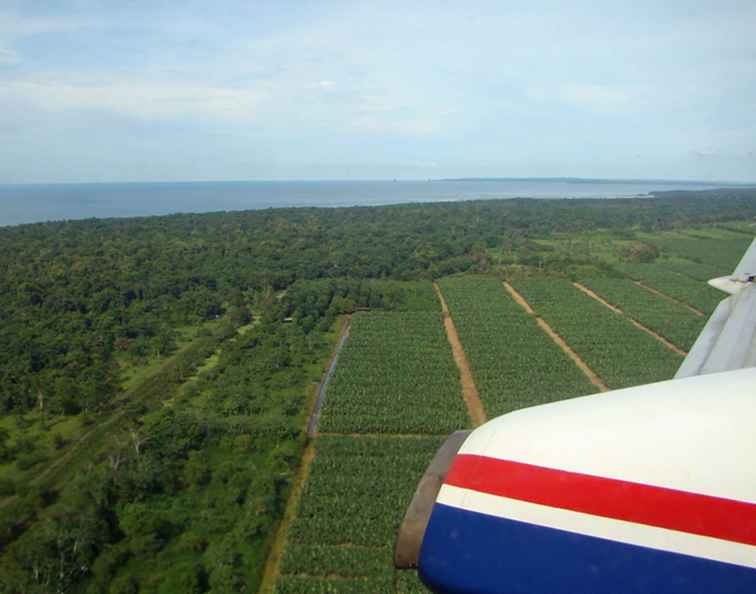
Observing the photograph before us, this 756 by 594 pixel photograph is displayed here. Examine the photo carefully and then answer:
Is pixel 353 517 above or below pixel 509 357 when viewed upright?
below

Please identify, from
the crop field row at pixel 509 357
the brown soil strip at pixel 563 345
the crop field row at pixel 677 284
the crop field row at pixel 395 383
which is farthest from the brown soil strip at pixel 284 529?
the crop field row at pixel 677 284

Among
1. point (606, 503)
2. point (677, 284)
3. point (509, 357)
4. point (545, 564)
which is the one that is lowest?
point (509, 357)

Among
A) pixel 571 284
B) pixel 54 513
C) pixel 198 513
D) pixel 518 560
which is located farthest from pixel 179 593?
pixel 571 284

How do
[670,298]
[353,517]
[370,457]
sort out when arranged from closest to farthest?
[353,517], [370,457], [670,298]

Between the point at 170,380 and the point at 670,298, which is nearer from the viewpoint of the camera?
the point at 170,380

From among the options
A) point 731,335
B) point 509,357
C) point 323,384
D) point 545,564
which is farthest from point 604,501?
point 509,357

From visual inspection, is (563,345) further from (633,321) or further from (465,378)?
(465,378)
